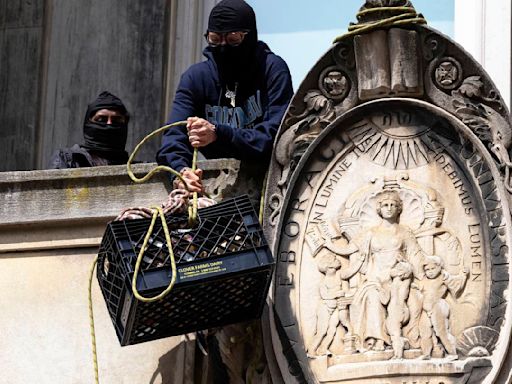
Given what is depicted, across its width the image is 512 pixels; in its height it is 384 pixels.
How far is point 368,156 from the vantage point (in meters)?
10.8

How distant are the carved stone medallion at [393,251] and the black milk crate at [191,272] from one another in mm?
376

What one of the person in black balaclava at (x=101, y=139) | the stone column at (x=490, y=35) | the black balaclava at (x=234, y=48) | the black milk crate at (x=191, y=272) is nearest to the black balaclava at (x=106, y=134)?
the person in black balaclava at (x=101, y=139)

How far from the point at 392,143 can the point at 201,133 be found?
904mm

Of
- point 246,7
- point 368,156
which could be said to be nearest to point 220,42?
point 246,7

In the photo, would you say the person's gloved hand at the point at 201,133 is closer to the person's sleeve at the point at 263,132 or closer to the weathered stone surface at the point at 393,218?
the person's sleeve at the point at 263,132

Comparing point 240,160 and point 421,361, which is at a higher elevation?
point 240,160

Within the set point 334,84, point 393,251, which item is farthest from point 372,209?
point 334,84

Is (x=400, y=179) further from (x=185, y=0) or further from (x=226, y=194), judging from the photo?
(x=185, y=0)

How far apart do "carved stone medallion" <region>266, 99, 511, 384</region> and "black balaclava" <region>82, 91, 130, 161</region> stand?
159 centimetres

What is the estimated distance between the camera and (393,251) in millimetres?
10539

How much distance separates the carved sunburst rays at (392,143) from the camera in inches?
422

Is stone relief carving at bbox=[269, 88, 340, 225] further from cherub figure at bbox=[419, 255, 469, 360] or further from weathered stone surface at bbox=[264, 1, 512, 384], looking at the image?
cherub figure at bbox=[419, 255, 469, 360]

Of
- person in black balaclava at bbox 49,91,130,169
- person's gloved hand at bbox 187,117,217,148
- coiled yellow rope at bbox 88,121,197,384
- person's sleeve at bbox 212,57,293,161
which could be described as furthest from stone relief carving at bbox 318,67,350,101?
person in black balaclava at bbox 49,91,130,169

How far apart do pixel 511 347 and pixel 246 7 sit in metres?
2.23
